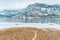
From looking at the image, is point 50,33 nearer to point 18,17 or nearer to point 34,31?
point 34,31

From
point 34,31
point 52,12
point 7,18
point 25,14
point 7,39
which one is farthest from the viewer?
point 52,12

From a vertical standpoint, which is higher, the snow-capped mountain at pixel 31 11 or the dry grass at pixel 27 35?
the snow-capped mountain at pixel 31 11

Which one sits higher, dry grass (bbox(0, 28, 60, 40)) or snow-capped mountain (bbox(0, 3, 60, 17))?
snow-capped mountain (bbox(0, 3, 60, 17))

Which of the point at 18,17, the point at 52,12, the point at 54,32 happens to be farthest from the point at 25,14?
the point at 54,32

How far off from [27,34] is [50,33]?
81 cm

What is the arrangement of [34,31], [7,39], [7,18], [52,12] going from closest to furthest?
[7,39] → [34,31] → [7,18] → [52,12]

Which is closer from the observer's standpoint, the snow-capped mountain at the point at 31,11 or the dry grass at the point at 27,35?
the dry grass at the point at 27,35

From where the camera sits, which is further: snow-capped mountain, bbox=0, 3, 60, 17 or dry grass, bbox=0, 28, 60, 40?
snow-capped mountain, bbox=0, 3, 60, 17

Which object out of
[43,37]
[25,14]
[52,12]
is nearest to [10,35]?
[43,37]

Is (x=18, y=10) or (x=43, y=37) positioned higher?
(x=18, y=10)

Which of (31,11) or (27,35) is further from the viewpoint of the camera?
(31,11)

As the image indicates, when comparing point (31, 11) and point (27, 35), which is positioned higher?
point (31, 11)

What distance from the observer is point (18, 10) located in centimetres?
930

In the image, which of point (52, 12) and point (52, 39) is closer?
point (52, 39)
